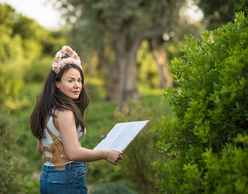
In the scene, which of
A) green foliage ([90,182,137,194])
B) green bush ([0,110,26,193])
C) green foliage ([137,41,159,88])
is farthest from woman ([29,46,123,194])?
green foliage ([137,41,159,88])

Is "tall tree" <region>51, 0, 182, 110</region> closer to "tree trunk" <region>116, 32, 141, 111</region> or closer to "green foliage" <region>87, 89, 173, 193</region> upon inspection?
"tree trunk" <region>116, 32, 141, 111</region>

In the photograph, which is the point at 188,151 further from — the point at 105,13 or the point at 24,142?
the point at 105,13

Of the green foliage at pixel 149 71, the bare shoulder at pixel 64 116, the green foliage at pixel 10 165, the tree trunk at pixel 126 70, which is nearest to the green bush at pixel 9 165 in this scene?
the green foliage at pixel 10 165

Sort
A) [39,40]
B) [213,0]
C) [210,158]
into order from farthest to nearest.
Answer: [39,40], [213,0], [210,158]

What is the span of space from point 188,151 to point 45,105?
1140 millimetres

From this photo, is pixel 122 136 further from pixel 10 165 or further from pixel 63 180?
pixel 10 165

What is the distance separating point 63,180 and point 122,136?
1.83 feet

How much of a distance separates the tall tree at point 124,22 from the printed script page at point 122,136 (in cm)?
1001

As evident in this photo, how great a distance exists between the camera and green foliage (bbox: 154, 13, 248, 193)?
175 cm

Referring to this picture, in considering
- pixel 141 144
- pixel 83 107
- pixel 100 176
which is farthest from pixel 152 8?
pixel 83 107

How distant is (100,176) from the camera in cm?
743

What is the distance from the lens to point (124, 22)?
14.0 meters

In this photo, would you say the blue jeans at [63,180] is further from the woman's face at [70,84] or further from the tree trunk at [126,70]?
the tree trunk at [126,70]

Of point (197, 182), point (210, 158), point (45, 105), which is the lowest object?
point (197, 182)
